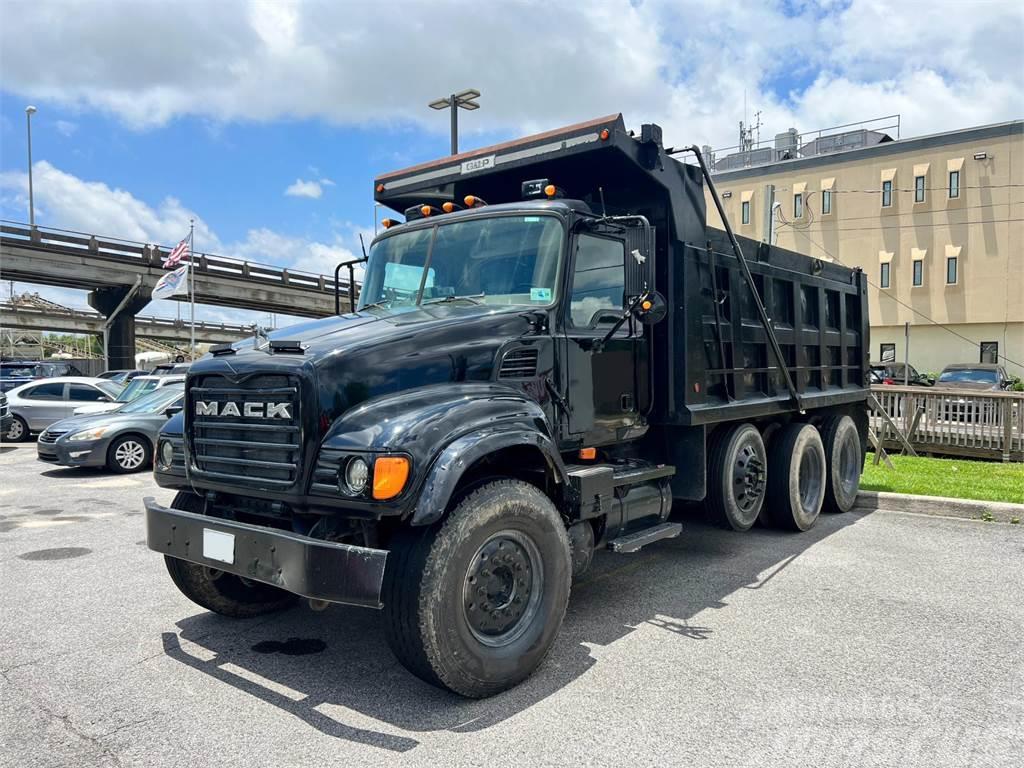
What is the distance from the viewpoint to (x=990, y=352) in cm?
3681

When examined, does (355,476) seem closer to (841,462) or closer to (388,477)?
(388,477)

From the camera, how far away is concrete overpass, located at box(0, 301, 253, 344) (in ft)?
179

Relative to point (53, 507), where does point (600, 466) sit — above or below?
above

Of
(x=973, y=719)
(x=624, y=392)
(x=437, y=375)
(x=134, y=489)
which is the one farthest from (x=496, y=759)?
(x=134, y=489)

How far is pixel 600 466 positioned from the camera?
5109 millimetres

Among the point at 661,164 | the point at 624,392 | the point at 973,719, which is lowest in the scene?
the point at 973,719

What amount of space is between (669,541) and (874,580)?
1.86 m

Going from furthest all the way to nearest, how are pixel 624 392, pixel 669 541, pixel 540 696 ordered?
1. pixel 669 541
2. pixel 624 392
3. pixel 540 696

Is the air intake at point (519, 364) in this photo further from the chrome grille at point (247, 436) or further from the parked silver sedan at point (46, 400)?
A: the parked silver sedan at point (46, 400)

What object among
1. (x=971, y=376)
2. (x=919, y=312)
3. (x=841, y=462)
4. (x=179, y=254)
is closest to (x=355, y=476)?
(x=841, y=462)

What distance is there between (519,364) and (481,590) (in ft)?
4.36

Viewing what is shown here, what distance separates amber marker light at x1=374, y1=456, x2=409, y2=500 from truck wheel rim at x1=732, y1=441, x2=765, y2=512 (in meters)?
3.87

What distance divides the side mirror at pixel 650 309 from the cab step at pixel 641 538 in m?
A: 1.44

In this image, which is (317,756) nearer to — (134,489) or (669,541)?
(669,541)
